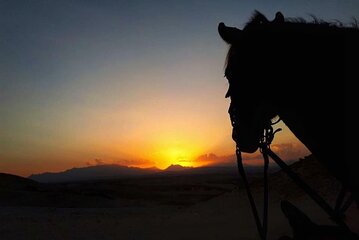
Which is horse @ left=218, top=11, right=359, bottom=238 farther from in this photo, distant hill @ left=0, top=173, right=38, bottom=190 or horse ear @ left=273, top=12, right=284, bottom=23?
distant hill @ left=0, top=173, right=38, bottom=190

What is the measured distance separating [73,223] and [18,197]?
691 inches

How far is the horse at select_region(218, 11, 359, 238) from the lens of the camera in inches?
107

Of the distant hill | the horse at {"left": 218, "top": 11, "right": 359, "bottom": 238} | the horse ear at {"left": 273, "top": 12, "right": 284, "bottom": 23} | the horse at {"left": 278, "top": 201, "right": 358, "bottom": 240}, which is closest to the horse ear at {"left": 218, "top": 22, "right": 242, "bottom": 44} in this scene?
the horse at {"left": 218, "top": 11, "right": 359, "bottom": 238}

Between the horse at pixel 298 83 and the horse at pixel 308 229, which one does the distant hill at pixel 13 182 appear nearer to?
the horse at pixel 308 229

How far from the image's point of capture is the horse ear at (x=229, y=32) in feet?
10.4

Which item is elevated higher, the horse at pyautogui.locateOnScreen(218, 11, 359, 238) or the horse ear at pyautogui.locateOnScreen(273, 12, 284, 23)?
the horse ear at pyautogui.locateOnScreen(273, 12, 284, 23)

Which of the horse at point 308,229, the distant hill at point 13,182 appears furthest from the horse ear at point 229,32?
the distant hill at point 13,182

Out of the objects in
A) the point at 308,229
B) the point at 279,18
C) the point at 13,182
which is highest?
the point at 13,182

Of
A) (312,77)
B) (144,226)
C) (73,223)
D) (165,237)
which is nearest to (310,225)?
(312,77)

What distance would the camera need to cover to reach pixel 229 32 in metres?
3.18

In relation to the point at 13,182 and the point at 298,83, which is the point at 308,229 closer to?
the point at 298,83

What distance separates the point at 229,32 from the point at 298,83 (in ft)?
2.23

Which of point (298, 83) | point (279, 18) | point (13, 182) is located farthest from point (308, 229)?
point (13, 182)

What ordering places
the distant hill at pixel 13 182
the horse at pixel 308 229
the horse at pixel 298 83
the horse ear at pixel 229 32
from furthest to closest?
the distant hill at pixel 13 182
the horse at pixel 308 229
the horse ear at pixel 229 32
the horse at pixel 298 83
